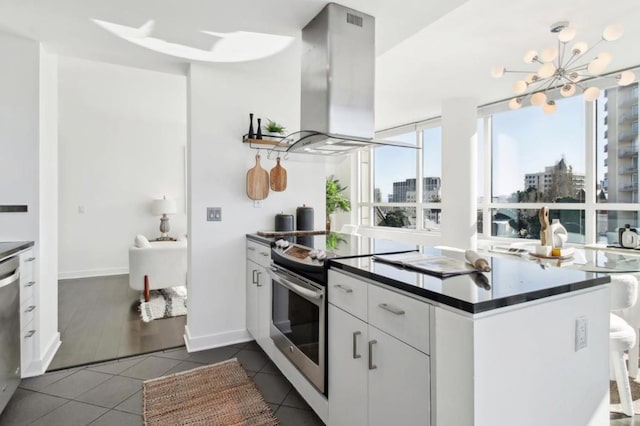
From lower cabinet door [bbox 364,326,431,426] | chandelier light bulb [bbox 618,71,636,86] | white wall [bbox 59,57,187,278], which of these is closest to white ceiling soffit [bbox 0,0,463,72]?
chandelier light bulb [bbox 618,71,636,86]

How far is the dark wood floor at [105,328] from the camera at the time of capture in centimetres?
279

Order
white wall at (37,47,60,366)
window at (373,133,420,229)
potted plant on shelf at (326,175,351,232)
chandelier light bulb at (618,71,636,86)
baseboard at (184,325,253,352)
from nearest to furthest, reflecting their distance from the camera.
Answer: chandelier light bulb at (618,71,636,86) → white wall at (37,47,60,366) → baseboard at (184,325,253,352) → window at (373,133,420,229) → potted plant on shelf at (326,175,351,232)

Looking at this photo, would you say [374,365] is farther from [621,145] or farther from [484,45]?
[621,145]

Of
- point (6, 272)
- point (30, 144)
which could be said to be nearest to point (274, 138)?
point (30, 144)

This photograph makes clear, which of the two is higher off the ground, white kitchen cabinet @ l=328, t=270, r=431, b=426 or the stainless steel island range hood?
the stainless steel island range hood

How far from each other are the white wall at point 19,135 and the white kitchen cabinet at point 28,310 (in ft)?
0.77

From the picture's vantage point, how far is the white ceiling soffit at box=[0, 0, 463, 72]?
6.73 ft

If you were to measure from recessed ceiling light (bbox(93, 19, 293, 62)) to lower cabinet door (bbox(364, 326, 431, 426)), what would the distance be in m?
2.16

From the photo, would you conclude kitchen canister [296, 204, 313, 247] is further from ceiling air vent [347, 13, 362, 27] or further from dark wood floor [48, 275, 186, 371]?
ceiling air vent [347, 13, 362, 27]

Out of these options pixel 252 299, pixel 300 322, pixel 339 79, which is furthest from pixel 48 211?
pixel 339 79

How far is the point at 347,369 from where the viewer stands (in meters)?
1.56

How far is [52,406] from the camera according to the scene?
6.84 feet

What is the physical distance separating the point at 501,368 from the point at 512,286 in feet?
0.95

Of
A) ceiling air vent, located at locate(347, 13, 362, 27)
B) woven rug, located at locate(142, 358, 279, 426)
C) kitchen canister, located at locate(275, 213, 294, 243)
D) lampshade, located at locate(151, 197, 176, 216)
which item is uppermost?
ceiling air vent, located at locate(347, 13, 362, 27)
